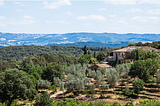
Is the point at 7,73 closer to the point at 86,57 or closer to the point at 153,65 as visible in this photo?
the point at 153,65

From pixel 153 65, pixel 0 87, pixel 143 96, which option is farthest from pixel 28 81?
pixel 153 65

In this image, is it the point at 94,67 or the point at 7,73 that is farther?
the point at 94,67

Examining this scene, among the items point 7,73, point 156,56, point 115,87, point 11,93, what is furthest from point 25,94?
point 156,56

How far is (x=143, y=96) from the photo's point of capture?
33312 mm

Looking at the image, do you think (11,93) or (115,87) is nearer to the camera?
(11,93)

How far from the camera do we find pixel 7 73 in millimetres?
31656

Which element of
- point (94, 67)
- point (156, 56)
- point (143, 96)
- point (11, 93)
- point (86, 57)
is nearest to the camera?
point (11, 93)

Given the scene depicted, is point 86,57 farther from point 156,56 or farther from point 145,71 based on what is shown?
point 145,71

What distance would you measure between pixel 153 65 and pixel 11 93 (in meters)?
27.6

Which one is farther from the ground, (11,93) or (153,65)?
(153,65)

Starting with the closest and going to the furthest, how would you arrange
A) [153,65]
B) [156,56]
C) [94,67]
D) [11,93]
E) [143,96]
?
1. [11,93]
2. [143,96]
3. [153,65]
4. [156,56]
5. [94,67]

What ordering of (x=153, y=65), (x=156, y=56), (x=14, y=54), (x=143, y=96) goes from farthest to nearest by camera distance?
A: 1. (x=14, y=54)
2. (x=156, y=56)
3. (x=153, y=65)
4. (x=143, y=96)

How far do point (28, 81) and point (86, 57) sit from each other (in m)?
38.7

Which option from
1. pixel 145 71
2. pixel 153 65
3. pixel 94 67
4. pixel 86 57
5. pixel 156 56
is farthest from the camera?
pixel 86 57
